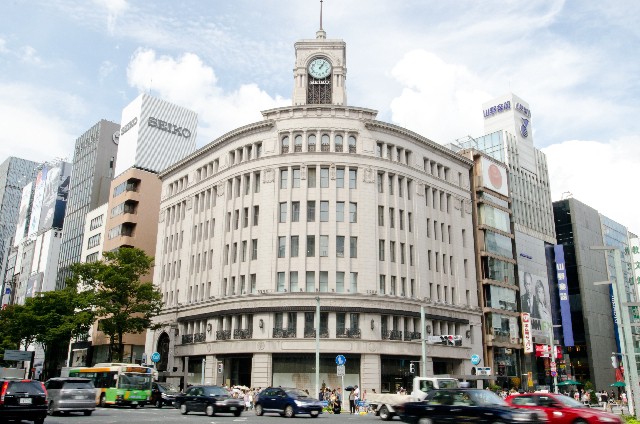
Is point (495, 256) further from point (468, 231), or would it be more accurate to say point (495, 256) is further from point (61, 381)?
point (61, 381)

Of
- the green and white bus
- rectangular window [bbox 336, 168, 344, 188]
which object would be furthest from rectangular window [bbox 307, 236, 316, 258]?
the green and white bus

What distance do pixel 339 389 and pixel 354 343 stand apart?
13.1ft

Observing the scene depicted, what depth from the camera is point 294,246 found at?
52438mm

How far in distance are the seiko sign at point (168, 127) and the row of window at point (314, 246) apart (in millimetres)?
46618

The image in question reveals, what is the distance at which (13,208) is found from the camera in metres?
176

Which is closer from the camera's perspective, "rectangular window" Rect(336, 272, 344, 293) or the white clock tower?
"rectangular window" Rect(336, 272, 344, 293)

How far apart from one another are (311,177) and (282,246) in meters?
7.05

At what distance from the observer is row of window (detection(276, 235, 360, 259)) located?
170 ft

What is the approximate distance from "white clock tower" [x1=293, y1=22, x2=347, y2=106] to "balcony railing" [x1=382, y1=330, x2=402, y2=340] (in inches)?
1005

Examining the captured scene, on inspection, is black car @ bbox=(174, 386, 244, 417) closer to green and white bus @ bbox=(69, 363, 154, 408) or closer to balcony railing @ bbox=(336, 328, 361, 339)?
green and white bus @ bbox=(69, 363, 154, 408)

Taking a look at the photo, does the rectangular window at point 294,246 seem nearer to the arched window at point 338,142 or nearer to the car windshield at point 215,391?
the arched window at point 338,142

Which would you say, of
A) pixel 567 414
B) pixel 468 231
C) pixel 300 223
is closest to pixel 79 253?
pixel 300 223

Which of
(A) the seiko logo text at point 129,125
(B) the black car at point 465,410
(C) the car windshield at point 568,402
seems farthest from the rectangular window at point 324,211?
(A) the seiko logo text at point 129,125

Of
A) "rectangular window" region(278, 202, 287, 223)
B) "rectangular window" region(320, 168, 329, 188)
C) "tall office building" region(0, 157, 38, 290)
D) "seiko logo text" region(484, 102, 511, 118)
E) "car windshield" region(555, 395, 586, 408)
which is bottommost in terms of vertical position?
"car windshield" region(555, 395, 586, 408)
